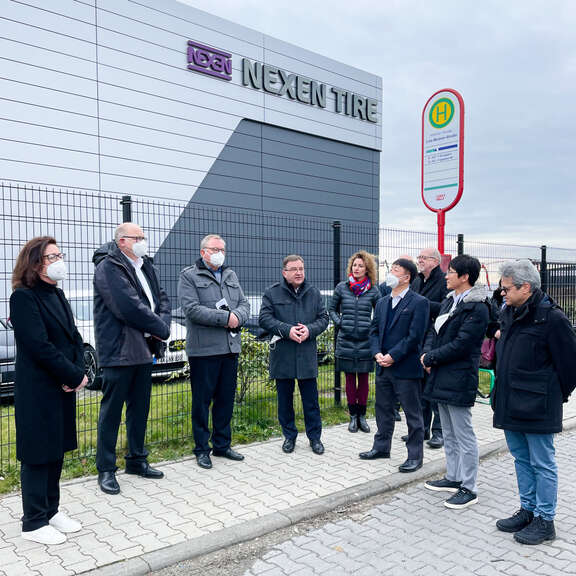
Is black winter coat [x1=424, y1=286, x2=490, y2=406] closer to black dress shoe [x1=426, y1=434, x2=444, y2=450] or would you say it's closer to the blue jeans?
the blue jeans

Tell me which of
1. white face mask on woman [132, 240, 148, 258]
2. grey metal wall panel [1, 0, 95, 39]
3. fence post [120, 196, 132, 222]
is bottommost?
white face mask on woman [132, 240, 148, 258]

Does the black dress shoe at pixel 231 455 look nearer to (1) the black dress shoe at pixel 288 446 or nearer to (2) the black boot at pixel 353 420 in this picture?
(1) the black dress shoe at pixel 288 446

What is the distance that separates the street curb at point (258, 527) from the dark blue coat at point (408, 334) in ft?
Result: 3.05

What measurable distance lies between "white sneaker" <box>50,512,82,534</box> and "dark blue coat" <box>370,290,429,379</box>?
2.90 m

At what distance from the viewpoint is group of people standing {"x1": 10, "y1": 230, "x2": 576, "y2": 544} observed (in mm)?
3625

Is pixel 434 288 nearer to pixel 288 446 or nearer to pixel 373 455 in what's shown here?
pixel 373 455

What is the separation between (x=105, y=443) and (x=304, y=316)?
7.45 ft

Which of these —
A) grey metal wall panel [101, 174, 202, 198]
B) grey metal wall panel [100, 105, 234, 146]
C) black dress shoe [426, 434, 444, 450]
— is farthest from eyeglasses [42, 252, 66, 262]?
grey metal wall panel [100, 105, 234, 146]

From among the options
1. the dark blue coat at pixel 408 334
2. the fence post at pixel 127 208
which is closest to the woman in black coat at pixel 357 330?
the dark blue coat at pixel 408 334

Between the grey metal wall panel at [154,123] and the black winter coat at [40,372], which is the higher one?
the grey metal wall panel at [154,123]

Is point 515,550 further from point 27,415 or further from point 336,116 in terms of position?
point 336,116

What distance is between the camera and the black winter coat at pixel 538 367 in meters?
3.62

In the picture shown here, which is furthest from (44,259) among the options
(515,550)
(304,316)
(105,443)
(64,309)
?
(515,550)

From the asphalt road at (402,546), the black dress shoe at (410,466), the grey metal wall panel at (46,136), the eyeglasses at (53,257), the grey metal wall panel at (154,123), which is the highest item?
the grey metal wall panel at (154,123)
